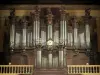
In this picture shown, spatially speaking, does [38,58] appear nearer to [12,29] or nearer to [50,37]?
[50,37]

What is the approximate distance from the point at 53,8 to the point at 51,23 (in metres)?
1.32

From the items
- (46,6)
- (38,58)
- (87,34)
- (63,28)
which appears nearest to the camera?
(38,58)

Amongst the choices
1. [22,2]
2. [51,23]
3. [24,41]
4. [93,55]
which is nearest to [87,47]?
[93,55]

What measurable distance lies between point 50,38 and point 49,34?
0.90ft

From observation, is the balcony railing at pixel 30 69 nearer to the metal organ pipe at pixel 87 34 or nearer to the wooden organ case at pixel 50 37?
the wooden organ case at pixel 50 37

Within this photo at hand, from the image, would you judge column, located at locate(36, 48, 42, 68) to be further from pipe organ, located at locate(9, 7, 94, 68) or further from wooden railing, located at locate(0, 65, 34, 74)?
wooden railing, located at locate(0, 65, 34, 74)

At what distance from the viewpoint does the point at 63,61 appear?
15.1 meters

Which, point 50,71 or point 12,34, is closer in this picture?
point 50,71

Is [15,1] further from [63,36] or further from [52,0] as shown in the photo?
[63,36]

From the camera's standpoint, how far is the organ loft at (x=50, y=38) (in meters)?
15.4

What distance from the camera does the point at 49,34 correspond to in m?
15.8

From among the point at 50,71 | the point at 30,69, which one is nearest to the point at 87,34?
the point at 50,71

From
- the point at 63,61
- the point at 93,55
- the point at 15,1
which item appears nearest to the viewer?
the point at 63,61

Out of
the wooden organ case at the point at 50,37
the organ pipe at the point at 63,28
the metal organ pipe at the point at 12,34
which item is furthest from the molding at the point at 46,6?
the metal organ pipe at the point at 12,34
